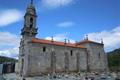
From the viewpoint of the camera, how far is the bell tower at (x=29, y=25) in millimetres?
37500

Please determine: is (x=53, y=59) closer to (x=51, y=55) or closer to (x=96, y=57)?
(x=51, y=55)

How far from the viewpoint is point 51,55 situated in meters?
35.6

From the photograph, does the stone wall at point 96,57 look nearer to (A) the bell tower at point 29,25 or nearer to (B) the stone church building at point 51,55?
(B) the stone church building at point 51,55

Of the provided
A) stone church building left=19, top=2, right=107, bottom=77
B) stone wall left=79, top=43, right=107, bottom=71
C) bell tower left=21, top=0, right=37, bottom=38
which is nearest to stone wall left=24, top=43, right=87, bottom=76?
stone church building left=19, top=2, right=107, bottom=77

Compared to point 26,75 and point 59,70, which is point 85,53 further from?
point 26,75

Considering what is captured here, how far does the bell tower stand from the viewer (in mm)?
37500

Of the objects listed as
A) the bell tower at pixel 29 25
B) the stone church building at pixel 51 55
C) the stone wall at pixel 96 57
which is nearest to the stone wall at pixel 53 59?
the stone church building at pixel 51 55

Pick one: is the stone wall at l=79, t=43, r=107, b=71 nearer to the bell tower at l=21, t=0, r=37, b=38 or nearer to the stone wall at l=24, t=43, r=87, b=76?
the stone wall at l=24, t=43, r=87, b=76

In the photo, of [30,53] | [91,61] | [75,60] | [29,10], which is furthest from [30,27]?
[91,61]

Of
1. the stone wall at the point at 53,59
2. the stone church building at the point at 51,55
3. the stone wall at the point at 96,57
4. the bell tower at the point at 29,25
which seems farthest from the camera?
the stone wall at the point at 96,57

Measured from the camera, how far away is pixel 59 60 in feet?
120

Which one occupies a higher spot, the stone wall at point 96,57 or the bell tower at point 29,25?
the bell tower at point 29,25

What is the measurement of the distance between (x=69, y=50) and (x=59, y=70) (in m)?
5.83

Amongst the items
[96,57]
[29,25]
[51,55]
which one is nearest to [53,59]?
[51,55]
